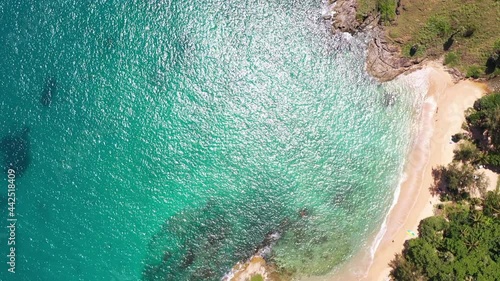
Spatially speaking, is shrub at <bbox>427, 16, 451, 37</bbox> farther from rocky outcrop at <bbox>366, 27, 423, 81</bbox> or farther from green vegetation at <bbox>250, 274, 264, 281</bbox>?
green vegetation at <bbox>250, 274, 264, 281</bbox>

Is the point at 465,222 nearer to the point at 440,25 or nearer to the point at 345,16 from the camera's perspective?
the point at 440,25

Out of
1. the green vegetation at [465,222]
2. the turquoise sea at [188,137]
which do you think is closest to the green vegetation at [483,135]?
the green vegetation at [465,222]

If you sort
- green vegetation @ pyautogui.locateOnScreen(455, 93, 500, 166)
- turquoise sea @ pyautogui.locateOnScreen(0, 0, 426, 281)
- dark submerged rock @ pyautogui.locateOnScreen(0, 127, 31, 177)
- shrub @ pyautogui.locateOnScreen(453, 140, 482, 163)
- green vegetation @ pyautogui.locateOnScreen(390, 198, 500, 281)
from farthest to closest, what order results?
dark submerged rock @ pyautogui.locateOnScreen(0, 127, 31, 177)
turquoise sea @ pyautogui.locateOnScreen(0, 0, 426, 281)
shrub @ pyautogui.locateOnScreen(453, 140, 482, 163)
green vegetation @ pyautogui.locateOnScreen(455, 93, 500, 166)
green vegetation @ pyautogui.locateOnScreen(390, 198, 500, 281)

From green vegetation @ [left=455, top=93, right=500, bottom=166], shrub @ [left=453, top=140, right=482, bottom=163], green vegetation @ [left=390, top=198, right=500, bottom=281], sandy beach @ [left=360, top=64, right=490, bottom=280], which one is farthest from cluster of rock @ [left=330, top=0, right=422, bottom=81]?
green vegetation @ [left=390, top=198, right=500, bottom=281]

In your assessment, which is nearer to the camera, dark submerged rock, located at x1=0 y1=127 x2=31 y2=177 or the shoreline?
the shoreline

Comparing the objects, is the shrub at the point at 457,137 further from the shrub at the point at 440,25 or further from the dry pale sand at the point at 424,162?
the shrub at the point at 440,25

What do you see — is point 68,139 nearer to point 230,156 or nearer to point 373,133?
point 230,156

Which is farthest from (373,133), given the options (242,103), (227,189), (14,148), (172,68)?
(14,148)

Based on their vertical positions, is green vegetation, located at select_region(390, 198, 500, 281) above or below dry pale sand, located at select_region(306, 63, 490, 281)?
below

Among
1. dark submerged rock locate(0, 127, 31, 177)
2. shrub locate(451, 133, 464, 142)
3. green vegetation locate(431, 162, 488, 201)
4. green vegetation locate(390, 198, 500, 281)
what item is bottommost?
green vegetation locate(390, 198, 500, 281)
